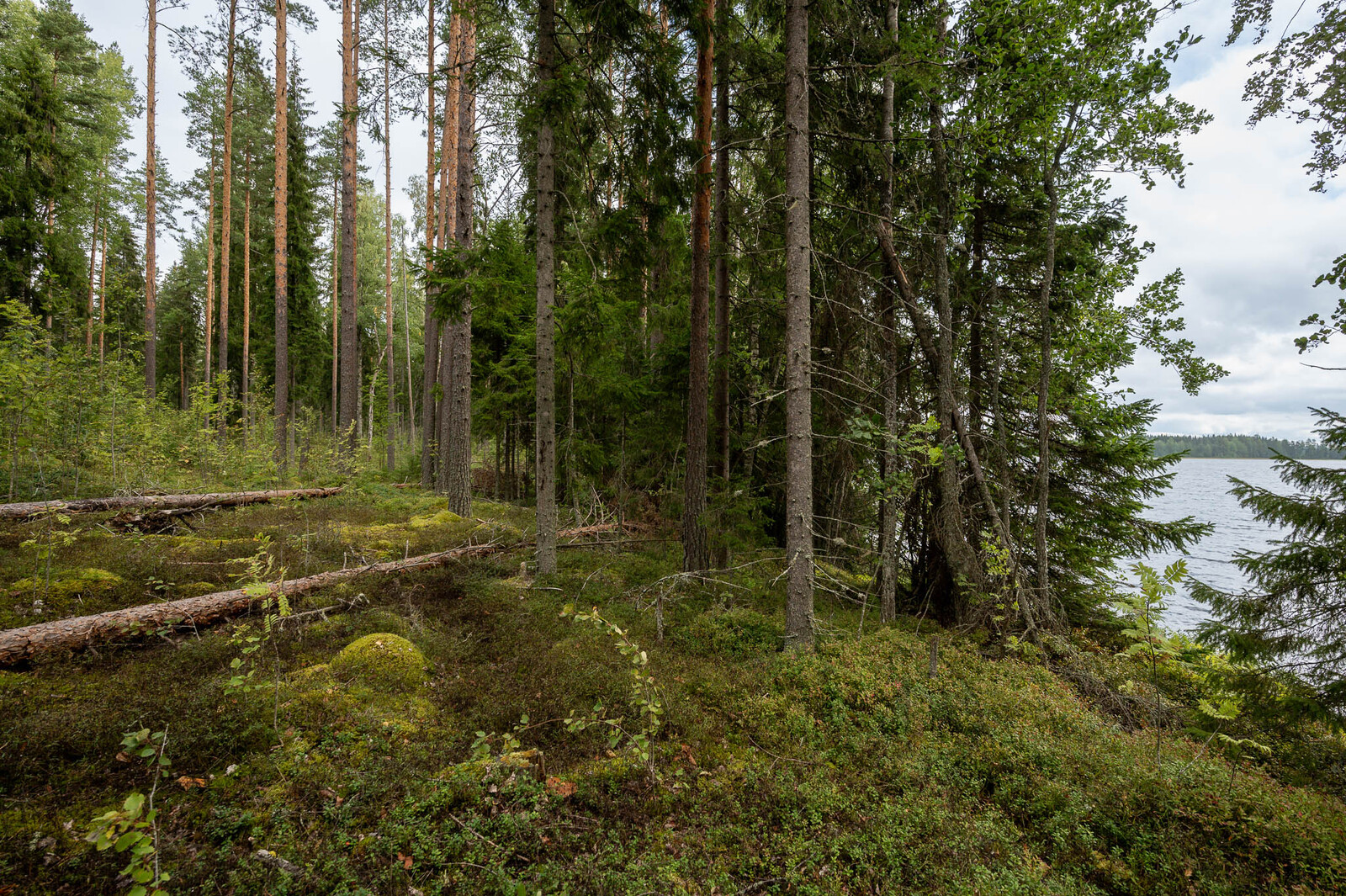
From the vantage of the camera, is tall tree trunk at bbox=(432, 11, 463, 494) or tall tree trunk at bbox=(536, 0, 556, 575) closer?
tall tree trunk at bbox=(536, 0, 556, 575)

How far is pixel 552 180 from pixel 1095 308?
8.94 metres

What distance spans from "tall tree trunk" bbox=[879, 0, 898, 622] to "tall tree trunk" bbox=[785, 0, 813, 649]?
204cm

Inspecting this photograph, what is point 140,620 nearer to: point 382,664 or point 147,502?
point 382,664

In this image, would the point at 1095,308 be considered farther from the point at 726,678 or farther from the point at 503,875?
the point at 503,875

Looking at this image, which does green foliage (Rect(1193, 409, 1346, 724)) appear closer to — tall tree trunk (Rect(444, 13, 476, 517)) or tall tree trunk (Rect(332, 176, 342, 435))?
tall tree trunk (Rect(444, 13, 476, 517))

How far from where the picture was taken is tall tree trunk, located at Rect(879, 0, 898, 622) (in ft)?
25.3

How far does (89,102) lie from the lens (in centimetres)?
1942

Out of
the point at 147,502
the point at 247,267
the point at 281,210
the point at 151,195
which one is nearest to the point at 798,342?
the point at 147,502

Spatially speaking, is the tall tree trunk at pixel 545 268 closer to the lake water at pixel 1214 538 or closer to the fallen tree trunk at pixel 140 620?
the fallen tree trunk at pixel 140 620

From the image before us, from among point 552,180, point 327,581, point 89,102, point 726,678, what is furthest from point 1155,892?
point 89,102

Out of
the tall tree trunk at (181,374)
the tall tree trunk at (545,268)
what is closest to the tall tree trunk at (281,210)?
the tall tree trunk at (545,268)

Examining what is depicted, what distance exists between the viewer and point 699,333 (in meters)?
7.64

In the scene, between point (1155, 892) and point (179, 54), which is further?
point (179, 54)

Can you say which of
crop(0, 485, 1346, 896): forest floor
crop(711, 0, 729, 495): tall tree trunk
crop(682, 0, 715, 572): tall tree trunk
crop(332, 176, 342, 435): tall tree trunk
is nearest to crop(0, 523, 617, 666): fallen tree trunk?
crop(0, 485, 1346, 896): forest floor
